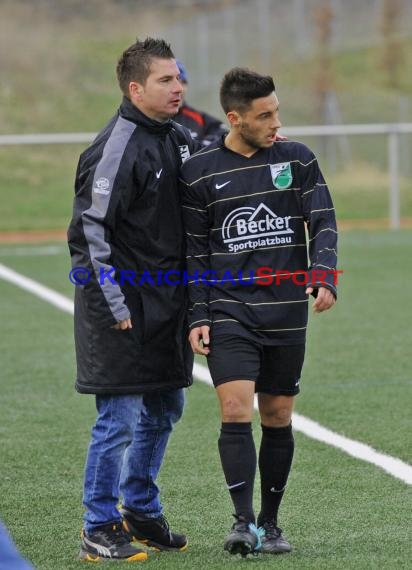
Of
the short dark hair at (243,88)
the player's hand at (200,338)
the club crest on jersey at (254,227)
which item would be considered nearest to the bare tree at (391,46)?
the short dark hair at (243,88)

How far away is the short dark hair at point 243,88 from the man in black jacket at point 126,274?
20cm

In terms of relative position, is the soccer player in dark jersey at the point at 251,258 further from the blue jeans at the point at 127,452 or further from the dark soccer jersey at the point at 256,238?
the blue jeans at the point at 127,452

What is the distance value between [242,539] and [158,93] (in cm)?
171

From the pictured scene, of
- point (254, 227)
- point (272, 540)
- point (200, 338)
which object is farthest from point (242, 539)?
point (254, 227)

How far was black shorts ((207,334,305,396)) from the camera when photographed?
4.52 meters

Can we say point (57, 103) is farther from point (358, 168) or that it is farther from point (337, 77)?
point (358, 168)

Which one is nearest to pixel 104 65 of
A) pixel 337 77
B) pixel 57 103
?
pixel 57 103

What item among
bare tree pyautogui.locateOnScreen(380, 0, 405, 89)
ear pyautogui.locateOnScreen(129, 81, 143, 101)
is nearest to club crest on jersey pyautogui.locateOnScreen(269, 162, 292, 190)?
ear pyautogui.locateOnScreen(129, 81, 143, 101)

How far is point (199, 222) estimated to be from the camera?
4.62 m

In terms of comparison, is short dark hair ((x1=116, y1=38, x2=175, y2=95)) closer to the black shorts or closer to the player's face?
the player's face

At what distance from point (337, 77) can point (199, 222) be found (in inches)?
1163

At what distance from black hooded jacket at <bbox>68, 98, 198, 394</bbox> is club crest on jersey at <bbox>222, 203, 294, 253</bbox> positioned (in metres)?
0.22

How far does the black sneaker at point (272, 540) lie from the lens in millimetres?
4555

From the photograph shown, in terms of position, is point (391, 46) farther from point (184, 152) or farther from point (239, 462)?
point (239, 462)
